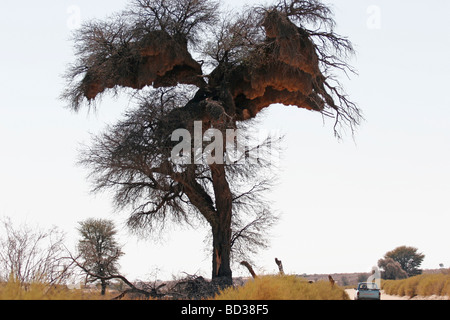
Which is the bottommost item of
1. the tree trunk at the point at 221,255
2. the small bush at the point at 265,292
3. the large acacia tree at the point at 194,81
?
the small bush at the point at 265,292

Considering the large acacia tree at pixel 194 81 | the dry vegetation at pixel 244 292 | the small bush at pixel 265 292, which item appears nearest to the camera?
the dry vegetation at pixel 244 292

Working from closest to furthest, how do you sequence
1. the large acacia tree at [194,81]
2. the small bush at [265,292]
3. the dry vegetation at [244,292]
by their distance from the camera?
1. the dry vegetation at [244,292]
2. the small bush at [265,292]
3. the large acacia tree at [194,81]

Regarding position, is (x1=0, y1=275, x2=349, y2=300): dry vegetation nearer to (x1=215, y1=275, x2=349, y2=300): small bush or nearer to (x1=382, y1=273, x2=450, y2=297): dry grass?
(x1=215, y1=275, x2=349, y2=300): small bush

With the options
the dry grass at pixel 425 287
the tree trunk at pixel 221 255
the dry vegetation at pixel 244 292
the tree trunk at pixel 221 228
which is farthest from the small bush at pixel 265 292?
the dry grass at pixel 425 287

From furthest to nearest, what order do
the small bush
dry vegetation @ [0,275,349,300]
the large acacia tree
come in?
1. the large acacia tree
2. the small bush
3. dry vegetation @ [0,275,349,300]

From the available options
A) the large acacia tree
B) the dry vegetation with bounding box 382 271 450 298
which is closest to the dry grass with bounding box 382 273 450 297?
the dry vegetation with bounding box 382 271 450 298

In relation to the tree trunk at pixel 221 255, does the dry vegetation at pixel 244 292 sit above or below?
below

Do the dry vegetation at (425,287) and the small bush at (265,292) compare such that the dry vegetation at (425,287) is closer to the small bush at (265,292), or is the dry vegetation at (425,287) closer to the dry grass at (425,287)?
the dry grass at (425,287)

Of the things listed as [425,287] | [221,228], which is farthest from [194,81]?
[425,287]

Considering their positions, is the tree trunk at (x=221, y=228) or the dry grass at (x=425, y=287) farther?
the dry grass at (x=425, y=287)

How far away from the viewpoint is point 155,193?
19.2 metres
